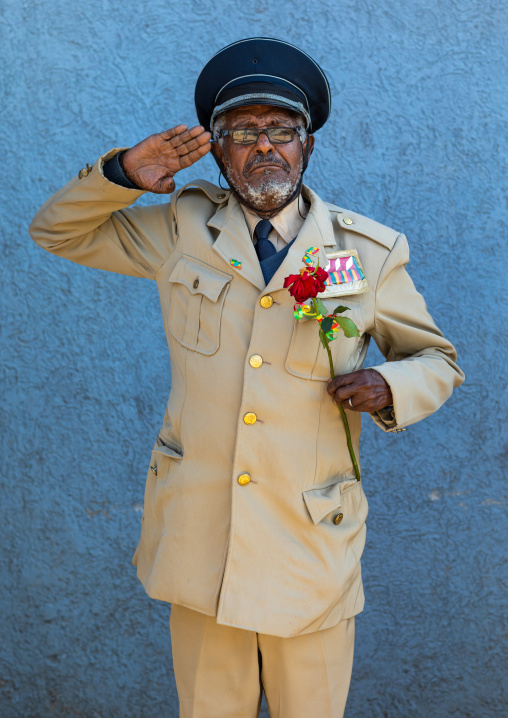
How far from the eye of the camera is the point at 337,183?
3.40 m

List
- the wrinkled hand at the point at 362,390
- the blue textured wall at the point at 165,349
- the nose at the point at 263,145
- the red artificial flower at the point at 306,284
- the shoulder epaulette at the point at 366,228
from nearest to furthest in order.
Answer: the red artificial flower at the point at 306,284
the wrinkled hand at the point at 362,390
the nose at the point at 263,145
the shoulder epaulette at the point at 366,228
the blue textured wall at the point at 165,349

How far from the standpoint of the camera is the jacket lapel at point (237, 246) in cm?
235

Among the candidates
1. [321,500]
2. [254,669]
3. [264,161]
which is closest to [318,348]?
[321,500]

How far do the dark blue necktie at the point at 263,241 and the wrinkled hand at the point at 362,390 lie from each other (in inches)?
15.8

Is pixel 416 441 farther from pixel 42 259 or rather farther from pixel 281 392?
pixel 42 259

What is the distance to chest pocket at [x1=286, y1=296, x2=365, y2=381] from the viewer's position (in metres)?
2.31

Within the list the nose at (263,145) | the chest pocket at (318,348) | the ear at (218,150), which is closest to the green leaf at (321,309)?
the chest pocket at (318,348)

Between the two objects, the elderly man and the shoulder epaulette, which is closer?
the elderly man

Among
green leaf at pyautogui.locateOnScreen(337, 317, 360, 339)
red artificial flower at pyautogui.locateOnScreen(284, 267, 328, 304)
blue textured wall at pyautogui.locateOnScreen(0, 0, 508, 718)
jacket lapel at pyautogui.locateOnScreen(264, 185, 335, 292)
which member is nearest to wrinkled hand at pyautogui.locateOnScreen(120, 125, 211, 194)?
jacket lapel at pyautogui.locateOnScreen(264, 185, 335, 292)

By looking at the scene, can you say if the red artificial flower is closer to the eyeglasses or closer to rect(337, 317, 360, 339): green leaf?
rect(337, 317, 360, 339): green leaf

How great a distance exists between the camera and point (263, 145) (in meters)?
2.34

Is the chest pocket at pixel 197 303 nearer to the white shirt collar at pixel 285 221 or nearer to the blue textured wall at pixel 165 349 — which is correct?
the white shirt collar at pixel 285 221

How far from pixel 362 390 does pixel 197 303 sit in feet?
1.63

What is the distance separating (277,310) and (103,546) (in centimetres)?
161
